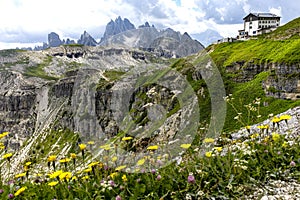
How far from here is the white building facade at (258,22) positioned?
152000 mm

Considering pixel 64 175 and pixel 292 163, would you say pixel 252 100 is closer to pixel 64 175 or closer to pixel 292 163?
pixel 292 163

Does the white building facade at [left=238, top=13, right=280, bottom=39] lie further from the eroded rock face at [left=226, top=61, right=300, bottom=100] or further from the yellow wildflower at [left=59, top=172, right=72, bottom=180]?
the yellow wildflower at [left=59, top=172, right=72, bottom=180]

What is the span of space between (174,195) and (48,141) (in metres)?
204

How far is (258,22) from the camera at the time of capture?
500 feet

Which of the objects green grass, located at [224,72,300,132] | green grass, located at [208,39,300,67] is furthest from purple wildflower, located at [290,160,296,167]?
green grass, located at [208,39,300,67]

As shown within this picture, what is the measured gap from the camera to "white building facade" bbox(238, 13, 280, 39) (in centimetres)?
15200

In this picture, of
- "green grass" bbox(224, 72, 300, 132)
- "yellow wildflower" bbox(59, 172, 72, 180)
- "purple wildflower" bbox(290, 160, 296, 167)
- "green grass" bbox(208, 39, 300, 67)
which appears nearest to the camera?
"yellow wildflower" bbox(59, 172, 72, 180)

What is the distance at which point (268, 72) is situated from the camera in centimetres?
7200

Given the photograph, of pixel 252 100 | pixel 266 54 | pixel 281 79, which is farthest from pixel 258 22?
pixel 252 100

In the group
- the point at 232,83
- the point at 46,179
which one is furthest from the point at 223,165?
the point at 232,83

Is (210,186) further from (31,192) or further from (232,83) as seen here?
(232,83)

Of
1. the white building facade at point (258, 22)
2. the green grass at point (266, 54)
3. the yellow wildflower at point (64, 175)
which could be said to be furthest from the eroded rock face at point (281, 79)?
the white building facade at point (258, 22)

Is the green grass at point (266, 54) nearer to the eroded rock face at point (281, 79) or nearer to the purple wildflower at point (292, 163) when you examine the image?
the eroded rock face at point (281, 79)

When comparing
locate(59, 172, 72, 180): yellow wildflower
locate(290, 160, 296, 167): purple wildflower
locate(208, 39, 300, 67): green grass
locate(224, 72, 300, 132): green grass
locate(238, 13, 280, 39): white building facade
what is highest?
locate(238, 13, 280, 39): white building facade
